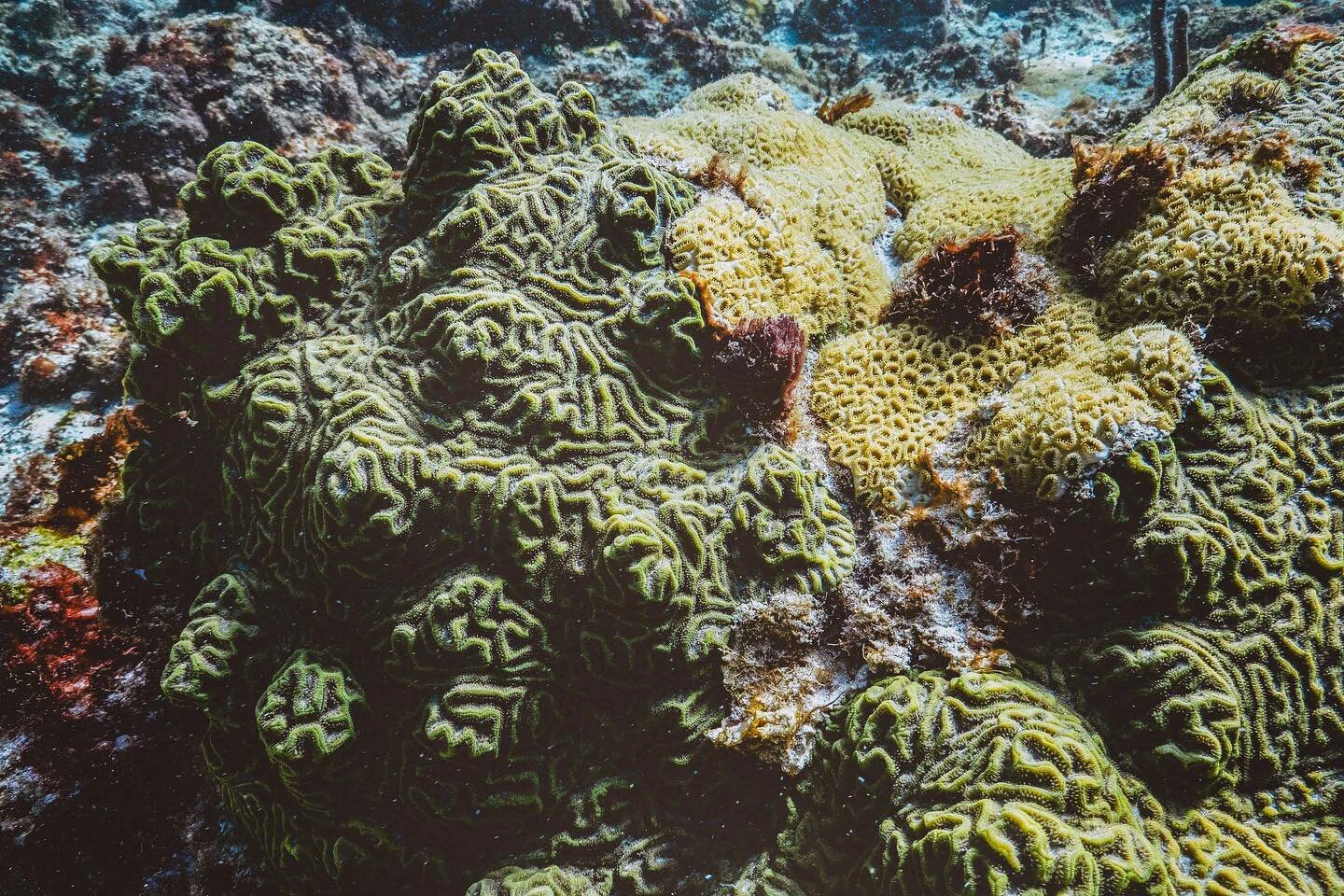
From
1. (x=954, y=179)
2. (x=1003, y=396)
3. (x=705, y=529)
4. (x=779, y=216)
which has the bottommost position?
(x=705, y=529)

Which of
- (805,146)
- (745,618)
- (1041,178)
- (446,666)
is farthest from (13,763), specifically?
(1041,178)

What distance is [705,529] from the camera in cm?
364

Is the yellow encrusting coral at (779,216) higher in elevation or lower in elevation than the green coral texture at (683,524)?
higher

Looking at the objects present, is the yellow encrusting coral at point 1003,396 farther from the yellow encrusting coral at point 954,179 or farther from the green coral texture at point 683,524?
the yellow encrusting coral at point 954,179

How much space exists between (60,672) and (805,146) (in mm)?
6804

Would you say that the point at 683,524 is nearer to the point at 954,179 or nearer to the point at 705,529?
the point at 705,529

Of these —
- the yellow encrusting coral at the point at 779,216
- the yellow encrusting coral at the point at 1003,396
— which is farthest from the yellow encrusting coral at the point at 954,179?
the yellow encrusting coral at the point at 1003,396

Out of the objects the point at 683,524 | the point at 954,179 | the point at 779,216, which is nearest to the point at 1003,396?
the point at 779,216

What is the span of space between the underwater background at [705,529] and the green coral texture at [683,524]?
23mm

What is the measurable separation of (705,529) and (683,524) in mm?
163

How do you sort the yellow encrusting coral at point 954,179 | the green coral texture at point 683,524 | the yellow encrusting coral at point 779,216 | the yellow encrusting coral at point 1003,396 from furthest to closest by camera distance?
the yellow encrusting coral at point 954,179 < the yellow encrusting coral at point 779,216 < the yellow encrusting coral at point 1003,396 < the green coral texture at point 683,524

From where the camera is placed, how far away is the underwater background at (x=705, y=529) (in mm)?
3178

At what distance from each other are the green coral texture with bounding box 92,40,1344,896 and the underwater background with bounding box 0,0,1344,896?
23 millimetres

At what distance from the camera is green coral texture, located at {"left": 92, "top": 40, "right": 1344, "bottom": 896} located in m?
3.11
